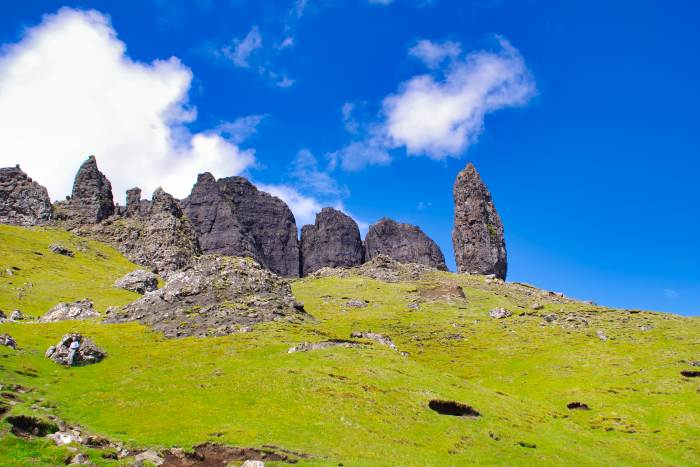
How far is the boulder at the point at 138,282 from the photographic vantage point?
472 ft

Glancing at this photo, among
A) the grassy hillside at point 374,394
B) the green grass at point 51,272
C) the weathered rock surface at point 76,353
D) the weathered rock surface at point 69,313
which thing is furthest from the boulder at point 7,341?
the green grass at point 51,272

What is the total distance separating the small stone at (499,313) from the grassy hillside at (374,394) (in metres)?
20.5

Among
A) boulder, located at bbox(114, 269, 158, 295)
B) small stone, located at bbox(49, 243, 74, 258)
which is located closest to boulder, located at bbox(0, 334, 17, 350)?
boulder, located at bbox(114, 269, 158, 295)

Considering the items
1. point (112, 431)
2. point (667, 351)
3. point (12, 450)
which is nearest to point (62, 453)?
point (12, 450)

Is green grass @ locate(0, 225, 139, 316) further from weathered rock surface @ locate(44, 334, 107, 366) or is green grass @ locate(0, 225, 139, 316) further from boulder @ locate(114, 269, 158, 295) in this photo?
weathered rock surface @ locate(44, 334, 107, 366)

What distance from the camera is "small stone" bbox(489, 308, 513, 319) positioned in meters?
142

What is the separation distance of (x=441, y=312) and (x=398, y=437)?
345 feet

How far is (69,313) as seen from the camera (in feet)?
315

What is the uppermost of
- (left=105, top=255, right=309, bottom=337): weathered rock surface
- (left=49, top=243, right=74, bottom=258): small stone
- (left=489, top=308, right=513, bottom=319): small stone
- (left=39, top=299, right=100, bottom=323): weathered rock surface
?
(left=49, top=243, right=74, bottom=258): small stone

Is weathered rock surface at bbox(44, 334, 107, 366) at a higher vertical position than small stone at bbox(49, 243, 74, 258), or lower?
lower

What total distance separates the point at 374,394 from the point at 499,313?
9655 cm

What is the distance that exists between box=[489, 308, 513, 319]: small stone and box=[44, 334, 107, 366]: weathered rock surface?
104 metres

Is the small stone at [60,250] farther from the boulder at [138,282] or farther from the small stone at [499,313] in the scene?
the small stone at [499,313]

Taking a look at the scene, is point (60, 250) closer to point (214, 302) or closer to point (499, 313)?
point (214, 302)
